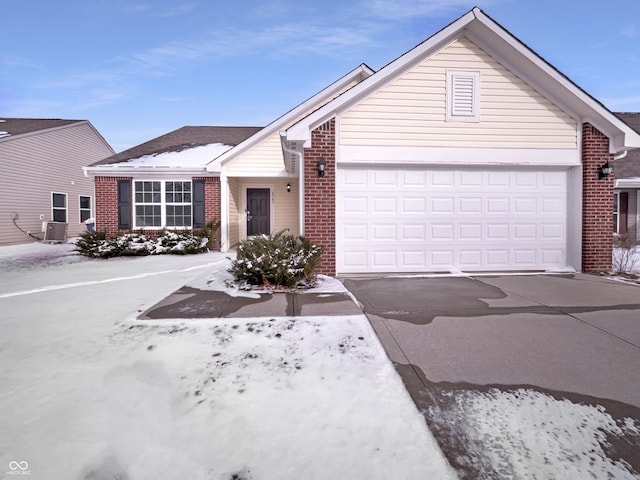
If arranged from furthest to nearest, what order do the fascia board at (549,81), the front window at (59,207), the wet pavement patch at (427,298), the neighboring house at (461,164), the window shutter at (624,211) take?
the front window at (59,207) → the window shutter at (624,211) → the neighboring house at (461,164) → the fascia board at (549,81) → the wet pavement patch at (427,298)

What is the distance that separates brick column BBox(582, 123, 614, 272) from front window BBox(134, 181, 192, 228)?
12.0 m

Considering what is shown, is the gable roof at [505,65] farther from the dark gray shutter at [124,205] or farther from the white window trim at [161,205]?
the dark gray shutter at [124,205]

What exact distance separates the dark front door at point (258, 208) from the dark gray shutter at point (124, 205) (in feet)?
14.6

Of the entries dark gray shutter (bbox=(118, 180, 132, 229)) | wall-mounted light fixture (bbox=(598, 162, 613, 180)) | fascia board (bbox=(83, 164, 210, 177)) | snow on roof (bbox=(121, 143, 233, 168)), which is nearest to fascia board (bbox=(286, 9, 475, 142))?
wall-mounted light fixture (bbox=(598, 162, 613, 180))

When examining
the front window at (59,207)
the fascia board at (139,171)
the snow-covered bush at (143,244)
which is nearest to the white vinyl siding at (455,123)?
the snow-covered bush at (143,244)

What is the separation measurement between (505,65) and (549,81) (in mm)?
941

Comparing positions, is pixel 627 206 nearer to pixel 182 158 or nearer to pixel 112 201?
pixel 182 158

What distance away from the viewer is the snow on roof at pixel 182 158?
12.8 meters

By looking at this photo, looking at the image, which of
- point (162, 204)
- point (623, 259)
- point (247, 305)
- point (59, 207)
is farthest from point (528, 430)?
point (59, 207)

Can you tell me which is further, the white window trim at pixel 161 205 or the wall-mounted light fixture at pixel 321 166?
the white window trim at pixel 161 205

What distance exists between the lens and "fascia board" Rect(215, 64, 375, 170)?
12.4 metres

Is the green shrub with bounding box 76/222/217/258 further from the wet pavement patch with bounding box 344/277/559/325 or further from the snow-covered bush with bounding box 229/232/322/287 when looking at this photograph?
the wet pavement patch with bounding box 344/277/559/325

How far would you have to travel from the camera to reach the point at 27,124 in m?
18.7

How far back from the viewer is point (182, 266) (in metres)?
8.89
